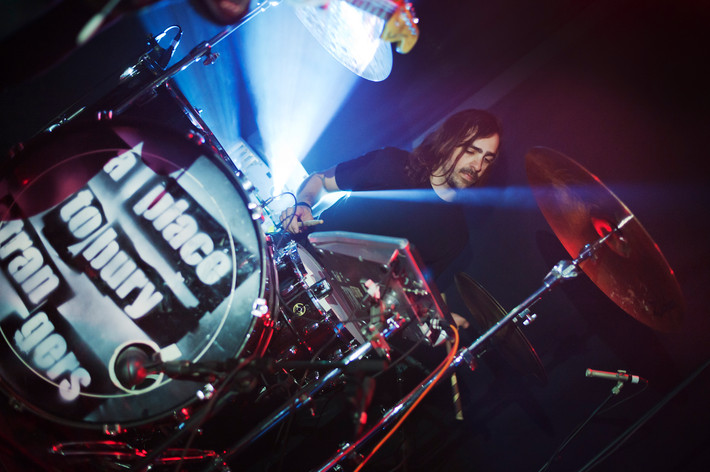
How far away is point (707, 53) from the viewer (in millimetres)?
1916

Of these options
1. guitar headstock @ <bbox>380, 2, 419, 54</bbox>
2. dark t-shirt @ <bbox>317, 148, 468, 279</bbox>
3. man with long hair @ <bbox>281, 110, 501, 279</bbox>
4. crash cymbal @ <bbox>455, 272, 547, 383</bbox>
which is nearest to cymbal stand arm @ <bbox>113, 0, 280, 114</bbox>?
guitar headstock @ <bbox>380, 2, 419, 54</bbox>

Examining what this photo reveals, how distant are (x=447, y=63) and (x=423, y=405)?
9.56 ft

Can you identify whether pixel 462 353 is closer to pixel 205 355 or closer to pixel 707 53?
pixel 205 355

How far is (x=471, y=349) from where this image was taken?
1649 mm

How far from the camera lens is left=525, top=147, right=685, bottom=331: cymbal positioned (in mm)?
1448

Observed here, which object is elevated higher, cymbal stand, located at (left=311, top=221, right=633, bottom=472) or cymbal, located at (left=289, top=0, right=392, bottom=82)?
cymbal, located at (left=289, top=0, right=392, bottom=82)

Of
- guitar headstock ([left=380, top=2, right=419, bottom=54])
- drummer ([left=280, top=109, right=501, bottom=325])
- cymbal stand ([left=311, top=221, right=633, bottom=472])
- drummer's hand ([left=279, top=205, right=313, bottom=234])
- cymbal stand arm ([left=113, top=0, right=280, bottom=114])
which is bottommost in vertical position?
cymbal stand ([left=311, top=221, right=633, bottom=472])

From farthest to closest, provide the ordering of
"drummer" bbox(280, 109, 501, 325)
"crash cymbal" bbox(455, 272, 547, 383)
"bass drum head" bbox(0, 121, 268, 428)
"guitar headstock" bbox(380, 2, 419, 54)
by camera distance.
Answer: "drummer" bbox(280, 109, 501, 325), "crash cymbal" bbox(455, 272, 547, 383), "bass drum head" bbox(0, 121, 268, 428), "guitar headstock" bbox(380, 2, 419, 54)

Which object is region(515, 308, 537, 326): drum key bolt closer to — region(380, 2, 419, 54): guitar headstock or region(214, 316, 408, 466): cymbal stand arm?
region(214, 316, 408, 466): cymbal stand arm

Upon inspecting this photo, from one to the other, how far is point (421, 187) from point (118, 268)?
206cm

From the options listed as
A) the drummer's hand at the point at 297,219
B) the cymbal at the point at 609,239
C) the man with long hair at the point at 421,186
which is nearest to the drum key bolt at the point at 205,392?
the drummer's hand at the point at 297,219

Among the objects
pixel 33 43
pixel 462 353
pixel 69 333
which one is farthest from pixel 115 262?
pixel 462 353

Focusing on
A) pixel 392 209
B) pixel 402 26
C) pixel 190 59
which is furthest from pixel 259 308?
pixel 392 209

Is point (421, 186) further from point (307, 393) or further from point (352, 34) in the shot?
point (307, 393)
